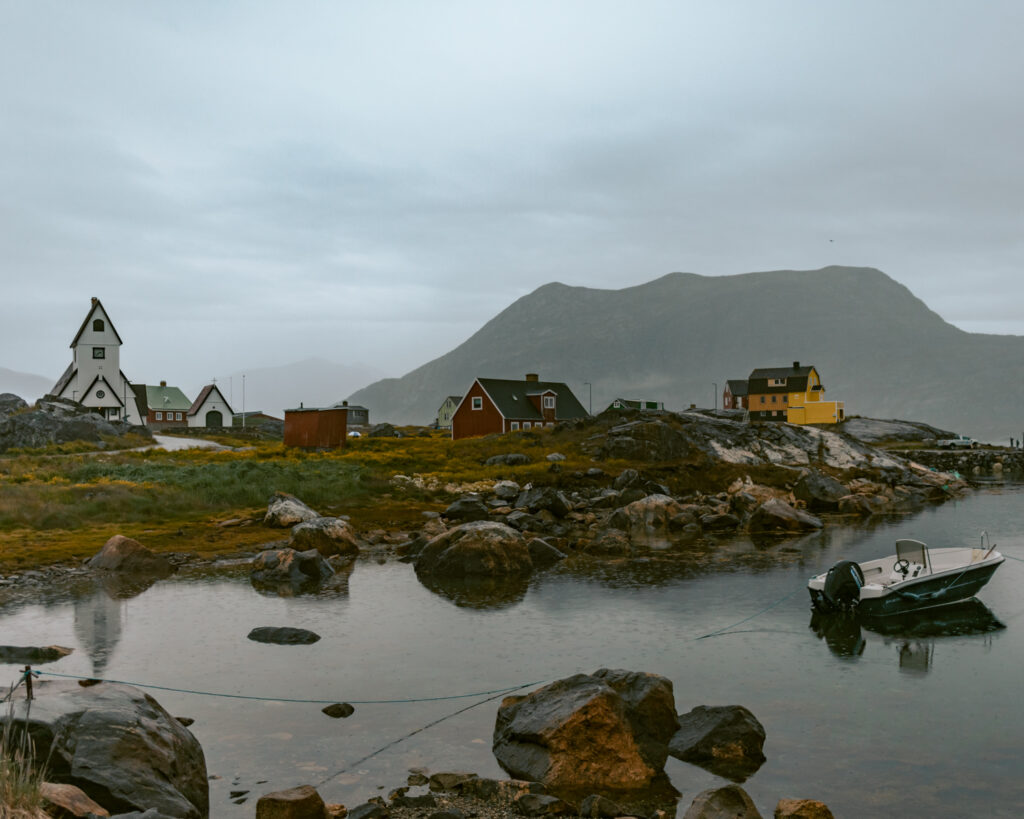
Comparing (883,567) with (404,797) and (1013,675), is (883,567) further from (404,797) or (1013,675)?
(404,797)

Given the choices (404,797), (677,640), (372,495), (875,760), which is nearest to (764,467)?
(372,495)

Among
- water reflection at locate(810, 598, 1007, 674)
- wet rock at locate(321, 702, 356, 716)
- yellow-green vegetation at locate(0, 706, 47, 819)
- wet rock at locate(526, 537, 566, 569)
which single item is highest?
yellow-green vegetation at locate(0, 706, 47, 819)

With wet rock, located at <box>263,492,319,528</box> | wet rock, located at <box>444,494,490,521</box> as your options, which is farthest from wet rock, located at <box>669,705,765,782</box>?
wet rock, located at <box>444,494,490,521</box>

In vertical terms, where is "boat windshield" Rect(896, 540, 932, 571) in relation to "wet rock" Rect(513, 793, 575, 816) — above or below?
above

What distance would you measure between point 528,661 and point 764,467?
42230 millimetres

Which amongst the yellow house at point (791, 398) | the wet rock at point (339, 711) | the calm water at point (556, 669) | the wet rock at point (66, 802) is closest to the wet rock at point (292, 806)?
the calm water at point (556, 669)

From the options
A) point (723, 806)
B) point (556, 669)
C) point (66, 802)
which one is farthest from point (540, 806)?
point (556, 669)

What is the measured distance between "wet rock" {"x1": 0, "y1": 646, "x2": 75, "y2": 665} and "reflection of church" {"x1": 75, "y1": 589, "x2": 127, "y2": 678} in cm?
74

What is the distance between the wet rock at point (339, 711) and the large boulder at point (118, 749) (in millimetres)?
3418

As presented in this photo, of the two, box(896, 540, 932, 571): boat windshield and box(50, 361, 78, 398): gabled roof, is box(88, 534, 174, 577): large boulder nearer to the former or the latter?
box(896, 540, 932, 571): boat windshield

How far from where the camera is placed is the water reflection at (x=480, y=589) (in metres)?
24.3

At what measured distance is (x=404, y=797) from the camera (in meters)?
11.4

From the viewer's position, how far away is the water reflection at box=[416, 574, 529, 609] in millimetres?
24312

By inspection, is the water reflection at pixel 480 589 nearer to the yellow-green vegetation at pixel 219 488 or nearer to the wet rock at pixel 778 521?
the yellow-green vegetation at pixel 219 488
